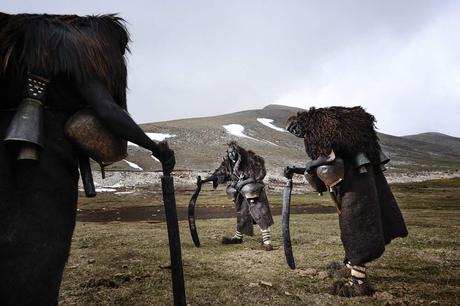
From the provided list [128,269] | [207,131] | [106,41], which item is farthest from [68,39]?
[207,131]

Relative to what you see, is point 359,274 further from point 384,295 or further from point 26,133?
point 26,133

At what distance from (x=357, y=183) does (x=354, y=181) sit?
5cm

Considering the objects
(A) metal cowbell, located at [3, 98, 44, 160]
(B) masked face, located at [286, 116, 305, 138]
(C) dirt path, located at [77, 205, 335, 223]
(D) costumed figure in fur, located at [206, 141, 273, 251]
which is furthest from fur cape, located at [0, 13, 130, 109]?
(C) dirt path, located at [77, 205, 335, 223]

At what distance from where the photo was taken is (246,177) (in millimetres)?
10039

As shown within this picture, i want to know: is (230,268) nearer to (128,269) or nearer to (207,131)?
(128,269)

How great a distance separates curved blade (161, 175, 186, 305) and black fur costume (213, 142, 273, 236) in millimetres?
6328

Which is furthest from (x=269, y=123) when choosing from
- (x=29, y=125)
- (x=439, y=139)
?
(x=439, y=139)

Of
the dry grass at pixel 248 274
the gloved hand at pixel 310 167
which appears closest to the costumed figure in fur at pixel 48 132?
the dry grass at pixel 248 274

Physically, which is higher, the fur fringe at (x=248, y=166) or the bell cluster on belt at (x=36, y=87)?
the bell cluster on belt at (x=36, y=87)

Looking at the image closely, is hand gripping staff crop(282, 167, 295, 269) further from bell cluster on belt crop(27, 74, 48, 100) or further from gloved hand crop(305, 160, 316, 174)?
bell cluster on belt crop(27, 74, 48, 100)

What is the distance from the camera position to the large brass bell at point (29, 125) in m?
2.47

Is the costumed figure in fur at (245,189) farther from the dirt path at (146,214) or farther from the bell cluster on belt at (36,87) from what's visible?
the dirt path at (146,214)

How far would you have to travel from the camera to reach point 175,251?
10.5 ft

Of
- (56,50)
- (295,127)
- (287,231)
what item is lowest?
(287,231)
